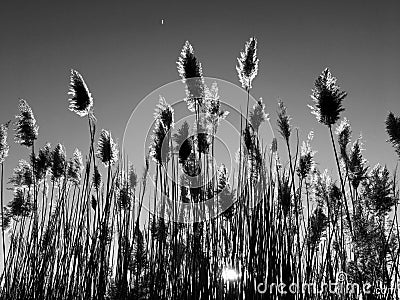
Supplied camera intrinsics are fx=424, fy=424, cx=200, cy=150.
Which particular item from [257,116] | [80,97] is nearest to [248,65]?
[257,116]

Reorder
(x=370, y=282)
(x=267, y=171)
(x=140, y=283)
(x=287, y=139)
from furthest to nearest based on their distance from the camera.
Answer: (x=287, y=139) < (x=140, y=283) < (x=267, y=171) < (x=370, y=282)

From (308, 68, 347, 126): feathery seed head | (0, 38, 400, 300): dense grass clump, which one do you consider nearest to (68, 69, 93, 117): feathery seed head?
(0, 38, 400, 300): dense grass clump

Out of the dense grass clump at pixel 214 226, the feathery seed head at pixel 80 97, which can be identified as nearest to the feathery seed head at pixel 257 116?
the dense grass clump at pixel 214 226

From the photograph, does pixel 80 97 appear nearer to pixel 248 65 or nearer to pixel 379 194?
pixel 248 65

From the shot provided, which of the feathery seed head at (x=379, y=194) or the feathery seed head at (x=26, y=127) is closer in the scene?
the feathery seed head at (x=379, y=194)

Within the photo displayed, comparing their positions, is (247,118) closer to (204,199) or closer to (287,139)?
(287,139)

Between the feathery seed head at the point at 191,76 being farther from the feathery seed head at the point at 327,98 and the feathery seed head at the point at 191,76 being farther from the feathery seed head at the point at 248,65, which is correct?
the feathery seed head at the point at 327,98

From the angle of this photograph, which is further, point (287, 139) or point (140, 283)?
point (287, 139)

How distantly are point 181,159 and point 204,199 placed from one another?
1.51ft

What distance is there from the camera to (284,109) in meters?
3.90

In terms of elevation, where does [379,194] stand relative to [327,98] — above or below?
below

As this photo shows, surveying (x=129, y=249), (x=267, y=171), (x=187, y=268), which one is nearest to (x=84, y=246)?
(x=129, y=249)

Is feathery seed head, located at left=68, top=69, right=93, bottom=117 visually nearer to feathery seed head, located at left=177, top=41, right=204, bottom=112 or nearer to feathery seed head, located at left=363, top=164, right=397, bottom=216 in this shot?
feathery seed head, located at left=177, top=41, right=204, bottom=112

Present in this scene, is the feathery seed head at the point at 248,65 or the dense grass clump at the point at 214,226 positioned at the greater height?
the feathery seed head at the point at 248,65
